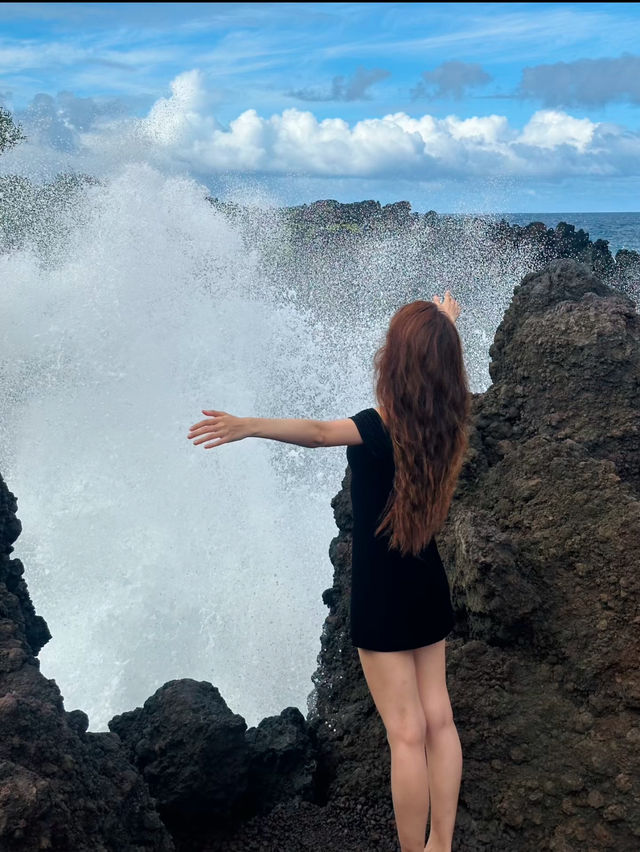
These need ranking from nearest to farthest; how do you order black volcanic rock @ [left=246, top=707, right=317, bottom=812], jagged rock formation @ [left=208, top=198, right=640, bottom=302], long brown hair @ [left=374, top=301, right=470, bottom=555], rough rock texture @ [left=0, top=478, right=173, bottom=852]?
rough rock texture @ [left=0, top=478, right=173, bottom=852] → long brown hair @ [left=374, top=301, right=470, bottom=555] → black volcanic rock @ [left=246, top=707, right=317, bottom=812] → jagged rock formation @ [left=208, top=198, right=640, bottom=302]

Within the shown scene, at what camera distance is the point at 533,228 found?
28.7 meters

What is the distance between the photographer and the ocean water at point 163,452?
6.24 meters

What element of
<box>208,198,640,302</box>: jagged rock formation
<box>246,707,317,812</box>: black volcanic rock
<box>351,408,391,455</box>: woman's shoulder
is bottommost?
<box>246,707,317,812</box>: black volcanic rock

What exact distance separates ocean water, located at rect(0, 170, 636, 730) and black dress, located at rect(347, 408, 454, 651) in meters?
3.00

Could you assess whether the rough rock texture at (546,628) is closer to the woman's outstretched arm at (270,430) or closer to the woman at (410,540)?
the woman at (410,540)

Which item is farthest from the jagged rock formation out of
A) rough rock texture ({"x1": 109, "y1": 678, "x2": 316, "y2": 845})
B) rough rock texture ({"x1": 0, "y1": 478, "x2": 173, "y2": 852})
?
rough rock texture ({"x1": 0, "y1": 478, "x2": 173, "y2": 852})

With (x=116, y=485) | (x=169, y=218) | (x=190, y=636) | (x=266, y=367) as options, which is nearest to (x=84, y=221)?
(x=169, y=218)

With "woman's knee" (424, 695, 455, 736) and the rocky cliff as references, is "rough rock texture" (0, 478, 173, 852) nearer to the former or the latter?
the rocky cliff

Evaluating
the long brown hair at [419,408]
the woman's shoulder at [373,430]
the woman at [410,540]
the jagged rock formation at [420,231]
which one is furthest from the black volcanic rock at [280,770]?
the jagged rock formation at [420,231]

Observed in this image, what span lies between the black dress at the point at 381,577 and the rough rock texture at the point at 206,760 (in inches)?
40.8

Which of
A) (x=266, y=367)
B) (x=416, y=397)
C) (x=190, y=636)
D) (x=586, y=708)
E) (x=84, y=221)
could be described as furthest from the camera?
(x=84, y=221)

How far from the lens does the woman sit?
2787 millimetres

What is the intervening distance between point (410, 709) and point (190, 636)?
370 centimetres

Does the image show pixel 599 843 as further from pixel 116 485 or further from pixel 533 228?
pixel 533 228
